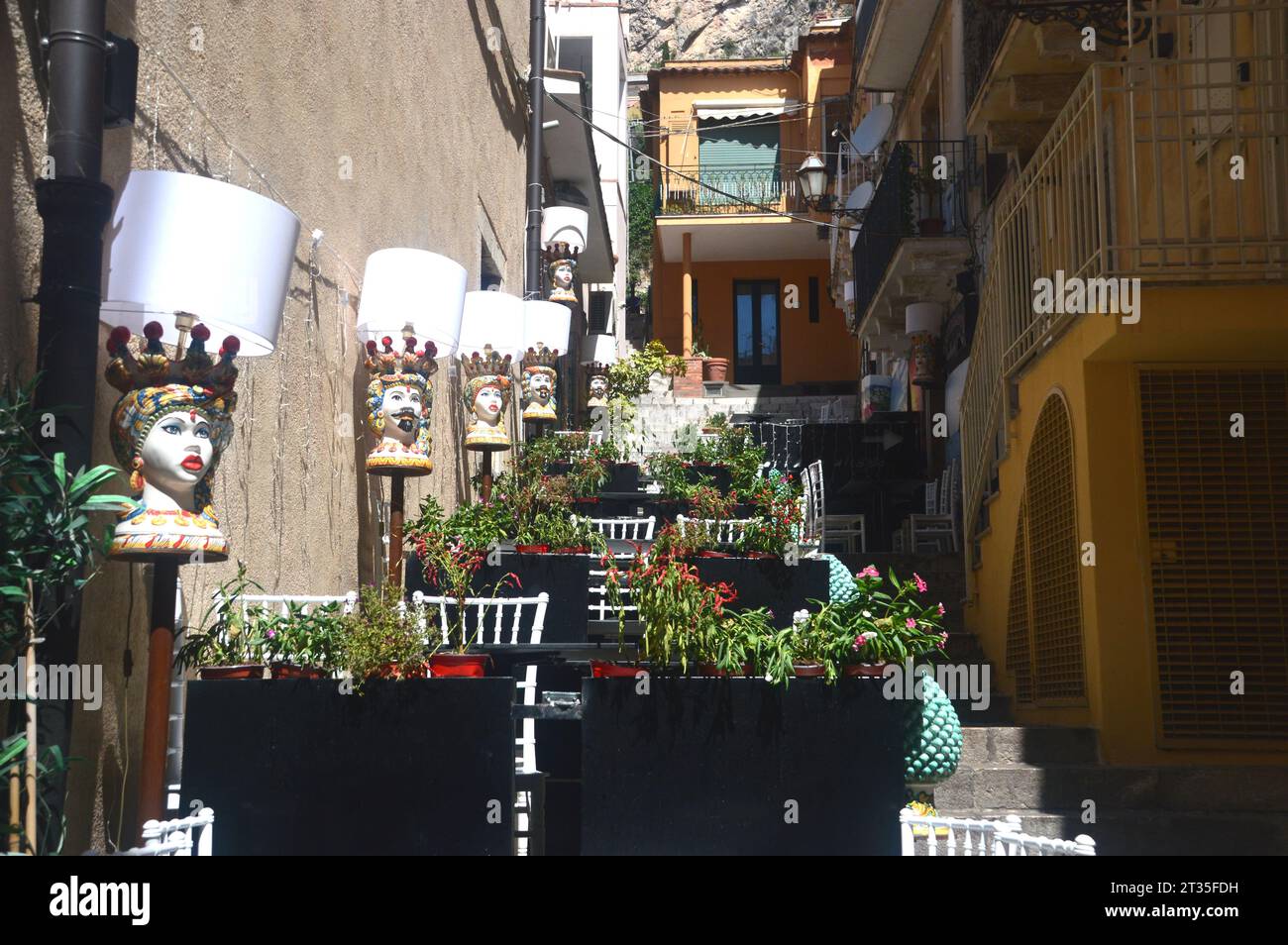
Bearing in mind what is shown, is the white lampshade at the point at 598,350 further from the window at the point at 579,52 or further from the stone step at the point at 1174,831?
the stone step at the point at 1174,831

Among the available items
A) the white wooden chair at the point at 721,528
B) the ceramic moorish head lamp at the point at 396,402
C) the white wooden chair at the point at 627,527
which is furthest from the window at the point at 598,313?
the ceramic moorish head lamp at the point at 396,402

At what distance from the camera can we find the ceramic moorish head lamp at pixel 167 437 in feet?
12.1

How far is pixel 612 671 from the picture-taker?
4.23 meters

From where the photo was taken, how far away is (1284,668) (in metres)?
7.09

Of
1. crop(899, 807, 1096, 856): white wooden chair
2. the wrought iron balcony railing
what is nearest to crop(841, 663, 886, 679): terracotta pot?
crop(899, 807, 1096, 856): white wooden chair

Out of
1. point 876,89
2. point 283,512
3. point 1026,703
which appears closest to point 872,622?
point 283,512

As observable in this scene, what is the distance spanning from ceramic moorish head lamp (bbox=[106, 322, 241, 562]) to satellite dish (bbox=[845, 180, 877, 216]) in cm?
1508

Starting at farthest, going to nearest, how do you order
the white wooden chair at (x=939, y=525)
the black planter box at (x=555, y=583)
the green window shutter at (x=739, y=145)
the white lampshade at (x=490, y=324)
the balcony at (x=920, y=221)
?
the green window shutter at (x=739, y=145) < the balcony at (x=920, y=221) < the white wooden chair at (x=939, y=525) < the white lampshade at (x=490, y=324) < the black planter box at (x=555, y=583)

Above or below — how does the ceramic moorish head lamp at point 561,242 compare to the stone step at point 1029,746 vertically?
above

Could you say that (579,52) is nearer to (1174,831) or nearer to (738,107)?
(738,107)

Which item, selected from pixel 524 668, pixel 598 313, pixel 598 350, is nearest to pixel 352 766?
pixel 524 668

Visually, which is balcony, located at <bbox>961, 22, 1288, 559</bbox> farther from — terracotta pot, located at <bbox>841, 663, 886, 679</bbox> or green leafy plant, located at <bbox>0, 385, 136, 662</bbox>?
green leafy plant, located at <bbox>0, 385, 136, 662</bbox>

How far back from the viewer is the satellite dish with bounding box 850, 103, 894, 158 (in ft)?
62.2

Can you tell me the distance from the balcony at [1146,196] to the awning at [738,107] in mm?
19717
